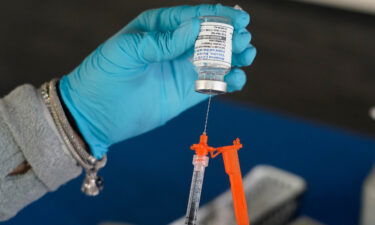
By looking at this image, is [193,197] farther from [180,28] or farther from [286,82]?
[286,82]

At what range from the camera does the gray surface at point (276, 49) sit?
104 inches

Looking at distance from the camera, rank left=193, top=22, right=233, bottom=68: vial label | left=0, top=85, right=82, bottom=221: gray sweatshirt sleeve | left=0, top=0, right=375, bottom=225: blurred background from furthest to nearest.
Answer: left=0, top=0, right=375, bottom=225: blurred background
left=0, top=85, right=82, bottom=221: gray sweatshirt sleeve
left=193, top=22, right=233, bottom=68: vial label

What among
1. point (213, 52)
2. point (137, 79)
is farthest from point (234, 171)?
point (137, 79)

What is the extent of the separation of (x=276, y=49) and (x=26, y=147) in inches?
83.5

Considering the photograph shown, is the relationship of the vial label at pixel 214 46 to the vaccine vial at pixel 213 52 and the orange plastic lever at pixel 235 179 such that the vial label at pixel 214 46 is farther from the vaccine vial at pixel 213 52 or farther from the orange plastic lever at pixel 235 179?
the orange plastic lever at pixel 235 179

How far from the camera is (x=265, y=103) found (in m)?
2.63

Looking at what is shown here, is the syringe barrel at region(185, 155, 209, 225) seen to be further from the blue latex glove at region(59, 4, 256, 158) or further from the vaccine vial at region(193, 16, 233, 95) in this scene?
the blue latex glove at region(59, 4, 256, 158)

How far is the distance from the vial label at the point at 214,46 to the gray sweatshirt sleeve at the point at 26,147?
0.39 m

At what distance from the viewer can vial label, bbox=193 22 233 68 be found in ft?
2.88

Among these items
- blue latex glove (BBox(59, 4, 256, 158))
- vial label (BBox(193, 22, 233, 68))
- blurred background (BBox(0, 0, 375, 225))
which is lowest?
blurred background (BBox(0, 0, 375, 225))

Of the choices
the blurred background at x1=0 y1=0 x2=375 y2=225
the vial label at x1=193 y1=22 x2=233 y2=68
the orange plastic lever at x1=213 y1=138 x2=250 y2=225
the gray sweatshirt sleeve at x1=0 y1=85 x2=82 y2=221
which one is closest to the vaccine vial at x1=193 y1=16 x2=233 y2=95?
the vial label at x1=193 y1=22 x2=233 y2=68

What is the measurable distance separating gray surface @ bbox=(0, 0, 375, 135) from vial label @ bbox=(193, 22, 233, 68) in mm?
1706

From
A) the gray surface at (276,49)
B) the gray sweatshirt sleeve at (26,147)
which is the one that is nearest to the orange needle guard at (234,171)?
the gray sweatshirt sleeve at (26,147)

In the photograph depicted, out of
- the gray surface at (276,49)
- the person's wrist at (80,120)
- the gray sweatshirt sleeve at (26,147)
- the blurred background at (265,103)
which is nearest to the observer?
the gray sweatshirt sleeve at (26,147)
